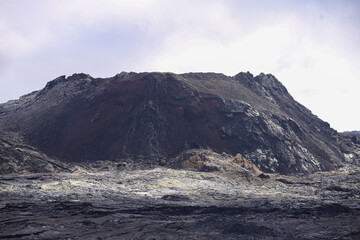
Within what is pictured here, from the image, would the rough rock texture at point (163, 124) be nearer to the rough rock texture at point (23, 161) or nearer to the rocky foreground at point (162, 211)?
the rough rock texture at point (23, 161)

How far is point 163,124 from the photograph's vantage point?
162 feet

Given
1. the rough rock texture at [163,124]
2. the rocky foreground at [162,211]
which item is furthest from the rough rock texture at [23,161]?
the rocky foreground at [162,211]

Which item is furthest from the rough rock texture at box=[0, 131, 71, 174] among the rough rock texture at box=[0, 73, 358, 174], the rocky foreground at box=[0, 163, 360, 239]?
the rocky foreground at box=[0, 163, 360, 239]

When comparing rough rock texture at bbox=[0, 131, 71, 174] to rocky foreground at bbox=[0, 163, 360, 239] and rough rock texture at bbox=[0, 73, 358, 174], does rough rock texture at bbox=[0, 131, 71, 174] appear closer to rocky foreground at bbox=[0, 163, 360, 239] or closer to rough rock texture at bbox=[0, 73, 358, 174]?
rough rock texture at bbox=[0, 73, 358, 174]

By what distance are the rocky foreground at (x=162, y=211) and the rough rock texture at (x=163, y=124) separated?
→ 48.8 feet

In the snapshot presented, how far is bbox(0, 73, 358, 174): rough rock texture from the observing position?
46.6 m

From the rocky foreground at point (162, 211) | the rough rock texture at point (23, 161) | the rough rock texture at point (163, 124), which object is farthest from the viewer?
the rough rock texture at point (163, 124)

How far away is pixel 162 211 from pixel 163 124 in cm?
2901

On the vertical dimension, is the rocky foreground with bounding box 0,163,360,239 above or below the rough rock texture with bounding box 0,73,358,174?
below

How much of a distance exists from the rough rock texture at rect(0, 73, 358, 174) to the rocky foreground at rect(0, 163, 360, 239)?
14.9 m

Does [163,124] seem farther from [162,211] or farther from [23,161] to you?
[162,211]

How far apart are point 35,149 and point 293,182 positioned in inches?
1358

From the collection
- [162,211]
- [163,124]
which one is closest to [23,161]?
[163,124]

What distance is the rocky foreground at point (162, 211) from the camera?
53.3 feet
